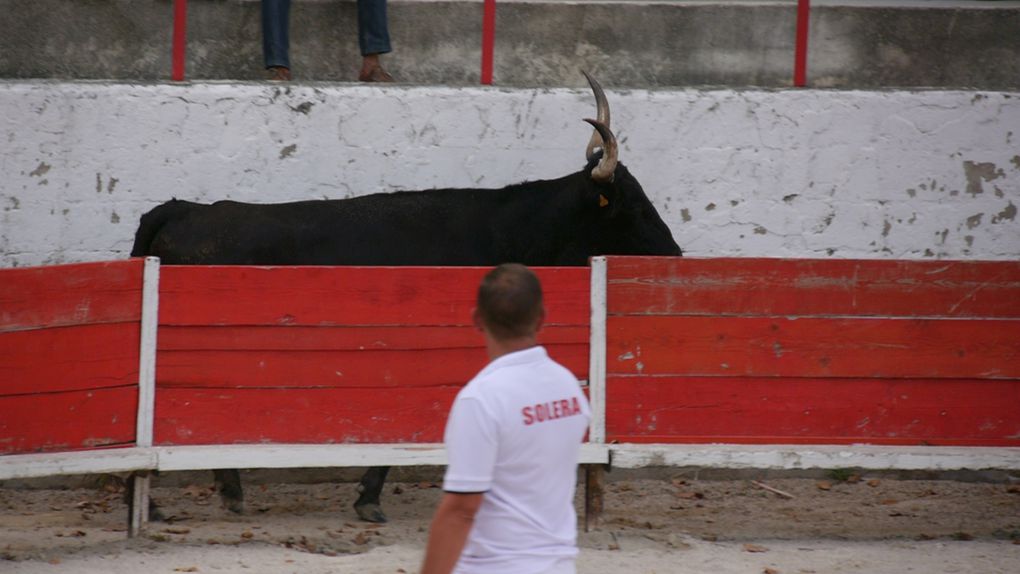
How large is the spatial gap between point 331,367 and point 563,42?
2959mm

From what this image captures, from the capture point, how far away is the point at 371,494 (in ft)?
18.7

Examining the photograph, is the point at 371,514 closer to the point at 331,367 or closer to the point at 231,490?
the point at 231,490

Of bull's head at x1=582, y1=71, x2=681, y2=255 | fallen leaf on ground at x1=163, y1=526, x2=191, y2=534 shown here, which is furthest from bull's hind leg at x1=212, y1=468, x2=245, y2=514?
bull's head at x1=582, y1=71, x2=681, y2=255

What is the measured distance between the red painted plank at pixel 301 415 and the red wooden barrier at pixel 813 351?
0.77 metres

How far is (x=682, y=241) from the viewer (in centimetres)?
702

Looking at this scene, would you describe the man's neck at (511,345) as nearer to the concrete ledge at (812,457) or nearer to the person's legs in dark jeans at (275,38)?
the concrete ledge at (812,457)

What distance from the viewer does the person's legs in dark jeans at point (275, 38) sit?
6.98m

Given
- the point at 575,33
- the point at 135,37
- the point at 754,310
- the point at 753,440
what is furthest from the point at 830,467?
the point at 135,37

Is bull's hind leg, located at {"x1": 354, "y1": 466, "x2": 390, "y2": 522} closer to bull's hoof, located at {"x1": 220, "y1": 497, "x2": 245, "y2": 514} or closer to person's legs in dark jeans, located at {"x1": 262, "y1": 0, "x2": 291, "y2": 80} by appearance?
bull's hoof, located at {"x1": 220, "y1": 497, "x2": 245, "y2": 514}

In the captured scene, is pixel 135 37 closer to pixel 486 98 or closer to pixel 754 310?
pixel 486 98

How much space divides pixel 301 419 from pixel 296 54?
109 inches

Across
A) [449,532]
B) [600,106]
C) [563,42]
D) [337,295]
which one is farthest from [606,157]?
[449,532]

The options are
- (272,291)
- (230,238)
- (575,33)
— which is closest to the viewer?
(272,291)

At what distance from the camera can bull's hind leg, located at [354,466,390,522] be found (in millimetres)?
5668
